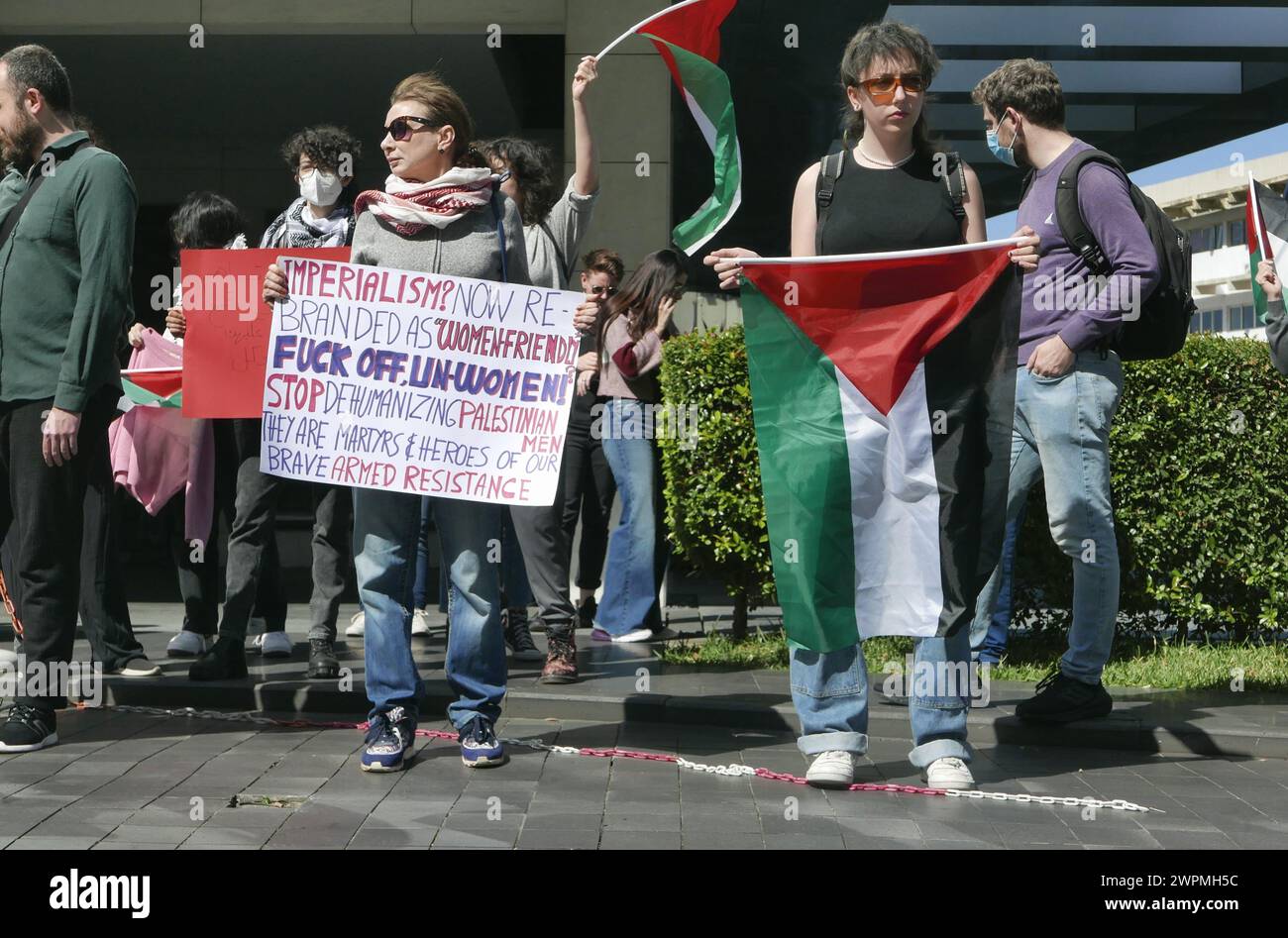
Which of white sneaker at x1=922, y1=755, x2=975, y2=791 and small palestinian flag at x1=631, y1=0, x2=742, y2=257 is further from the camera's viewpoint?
small palestinian flag at x1=631, y1=0, x2=742, y2=257

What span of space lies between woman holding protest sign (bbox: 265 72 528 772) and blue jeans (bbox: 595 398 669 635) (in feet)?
10.4

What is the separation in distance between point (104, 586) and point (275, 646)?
932 millimetres

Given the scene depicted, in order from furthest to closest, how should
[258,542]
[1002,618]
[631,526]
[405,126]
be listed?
[631,526]
[1002,618]
[258,542]
[405,126]

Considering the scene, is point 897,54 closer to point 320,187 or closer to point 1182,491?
point 320,187

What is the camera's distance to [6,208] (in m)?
5.82

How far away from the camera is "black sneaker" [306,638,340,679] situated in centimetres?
678

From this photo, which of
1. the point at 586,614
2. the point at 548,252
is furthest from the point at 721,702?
the point at 586,614

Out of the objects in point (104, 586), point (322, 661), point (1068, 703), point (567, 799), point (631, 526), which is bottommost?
point (567, 799)

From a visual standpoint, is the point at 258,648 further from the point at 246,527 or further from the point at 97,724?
the point at 97,724

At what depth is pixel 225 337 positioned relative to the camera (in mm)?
6633

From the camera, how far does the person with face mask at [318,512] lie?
6777 mm

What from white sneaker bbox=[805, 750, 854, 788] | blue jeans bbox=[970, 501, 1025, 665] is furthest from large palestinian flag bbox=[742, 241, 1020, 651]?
blue jeans bbox=[970, 501, 1025, 665]

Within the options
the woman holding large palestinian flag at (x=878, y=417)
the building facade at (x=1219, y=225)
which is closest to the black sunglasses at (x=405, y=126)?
the woman holding large palestinian flag at (x=878, y=417)

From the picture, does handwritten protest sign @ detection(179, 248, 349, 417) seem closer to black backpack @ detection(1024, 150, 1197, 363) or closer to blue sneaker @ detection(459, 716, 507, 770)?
blue sneaker @ detection(459, 716, 507, 770)
